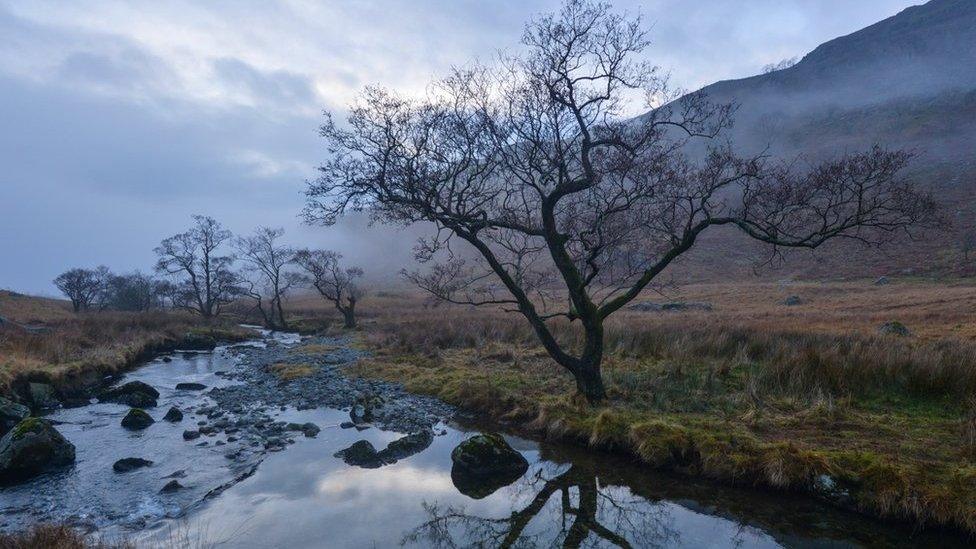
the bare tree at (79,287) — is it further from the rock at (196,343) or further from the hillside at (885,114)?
the hillside at (885,114)

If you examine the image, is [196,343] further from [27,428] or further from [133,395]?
[27,428]

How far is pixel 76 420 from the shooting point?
585 inches

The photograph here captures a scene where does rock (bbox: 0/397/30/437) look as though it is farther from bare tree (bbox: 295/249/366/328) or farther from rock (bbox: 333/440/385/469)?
bare tree (bbox: 295/249/366/328)

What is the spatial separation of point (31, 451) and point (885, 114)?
166 meters

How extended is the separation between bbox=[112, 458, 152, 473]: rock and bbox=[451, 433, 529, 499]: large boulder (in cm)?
644

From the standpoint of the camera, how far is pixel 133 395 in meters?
17.2

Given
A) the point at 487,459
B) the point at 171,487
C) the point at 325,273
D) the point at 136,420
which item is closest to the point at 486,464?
the point at 487,459

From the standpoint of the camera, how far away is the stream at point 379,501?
26.2ft

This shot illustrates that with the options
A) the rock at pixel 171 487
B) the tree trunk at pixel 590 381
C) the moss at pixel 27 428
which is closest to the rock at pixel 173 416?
the moss at pixel 27 428

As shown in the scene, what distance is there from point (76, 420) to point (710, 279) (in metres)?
71.8

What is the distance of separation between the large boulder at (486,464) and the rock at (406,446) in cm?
135

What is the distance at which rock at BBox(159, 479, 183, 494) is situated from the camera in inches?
A: 382

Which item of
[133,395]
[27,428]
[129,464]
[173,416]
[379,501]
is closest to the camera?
[379,501]

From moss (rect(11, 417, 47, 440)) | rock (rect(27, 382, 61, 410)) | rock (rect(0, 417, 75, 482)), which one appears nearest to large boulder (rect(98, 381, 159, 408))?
rock (rect(27, 382, 61, 410))
